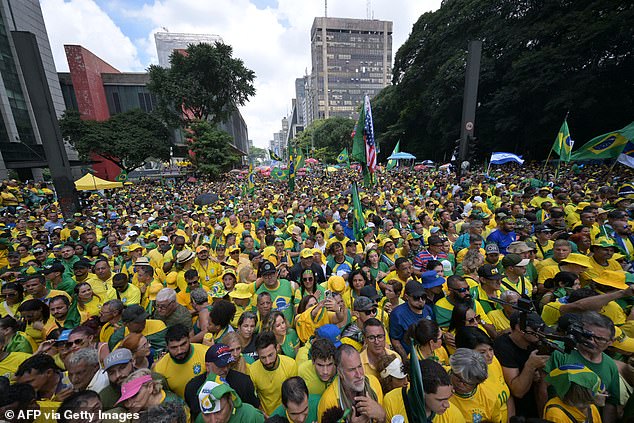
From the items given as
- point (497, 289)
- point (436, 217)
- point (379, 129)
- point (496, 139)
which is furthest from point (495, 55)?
point (497, 289)

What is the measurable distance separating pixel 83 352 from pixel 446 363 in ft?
11.4

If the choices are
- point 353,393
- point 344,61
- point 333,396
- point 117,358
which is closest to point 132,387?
point 117,358

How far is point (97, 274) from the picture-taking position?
4887 mm

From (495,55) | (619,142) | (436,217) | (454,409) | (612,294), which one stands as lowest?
(436,217)

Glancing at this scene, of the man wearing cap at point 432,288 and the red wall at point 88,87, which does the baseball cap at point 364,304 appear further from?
the red wall at point 88,87

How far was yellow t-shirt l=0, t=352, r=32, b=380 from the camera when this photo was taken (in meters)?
2.79

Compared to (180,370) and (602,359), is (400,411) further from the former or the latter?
(180,370)

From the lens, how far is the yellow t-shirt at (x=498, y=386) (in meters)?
2.18

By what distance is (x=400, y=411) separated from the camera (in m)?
2.09

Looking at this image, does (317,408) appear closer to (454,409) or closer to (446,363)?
(454,409)

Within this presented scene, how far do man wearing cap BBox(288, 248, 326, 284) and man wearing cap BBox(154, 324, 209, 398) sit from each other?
2.50m

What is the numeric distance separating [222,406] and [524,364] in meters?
2.53

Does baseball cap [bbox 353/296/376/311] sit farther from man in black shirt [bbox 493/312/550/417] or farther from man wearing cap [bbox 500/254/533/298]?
man wearing cap [bbox 500/254/533/298]

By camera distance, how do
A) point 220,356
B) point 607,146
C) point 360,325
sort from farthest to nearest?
point 607,146 < point 360,325 < point 220,356
